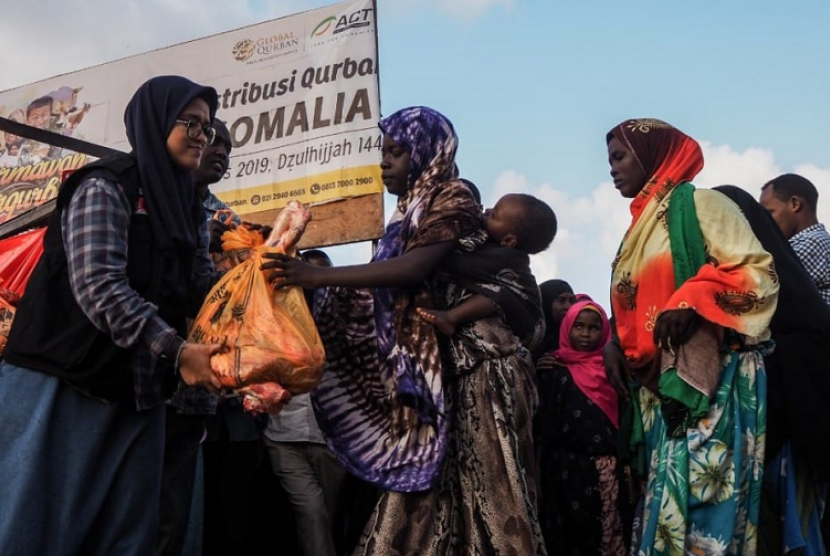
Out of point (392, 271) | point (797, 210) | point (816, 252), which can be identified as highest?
point (797, 210)

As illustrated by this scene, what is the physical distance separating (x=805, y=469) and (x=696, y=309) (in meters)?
0.98

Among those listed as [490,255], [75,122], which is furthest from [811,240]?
[75,122]

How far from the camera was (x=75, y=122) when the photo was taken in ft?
27.2

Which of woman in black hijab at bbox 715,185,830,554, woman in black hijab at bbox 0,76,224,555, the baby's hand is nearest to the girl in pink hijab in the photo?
woman in black hijab at bbox 715,185,830,554

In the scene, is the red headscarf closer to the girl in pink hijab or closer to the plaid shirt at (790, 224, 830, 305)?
the plaid shirt at (790, 224, 830, 305)

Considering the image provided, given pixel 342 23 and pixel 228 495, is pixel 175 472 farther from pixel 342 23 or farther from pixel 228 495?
pixel 342 23

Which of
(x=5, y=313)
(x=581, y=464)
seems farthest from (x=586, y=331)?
(x=5, y=313)

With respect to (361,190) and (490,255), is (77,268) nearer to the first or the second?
(490,255)

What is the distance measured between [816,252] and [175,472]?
375 centimetres

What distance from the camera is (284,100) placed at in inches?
277

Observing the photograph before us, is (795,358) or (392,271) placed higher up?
(392,271)

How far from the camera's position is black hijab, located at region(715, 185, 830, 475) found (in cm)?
392

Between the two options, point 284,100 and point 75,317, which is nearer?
point 75,317

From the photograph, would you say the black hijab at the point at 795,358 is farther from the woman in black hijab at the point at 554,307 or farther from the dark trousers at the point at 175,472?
the dark trousers at the point at 175,472
